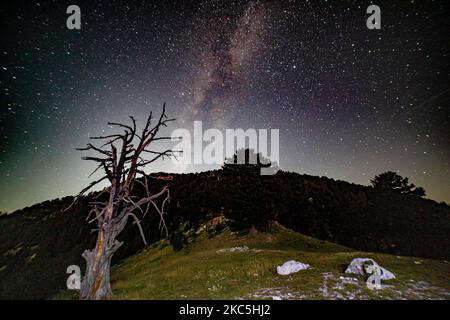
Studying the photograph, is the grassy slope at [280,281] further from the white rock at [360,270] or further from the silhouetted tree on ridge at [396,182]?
the silhouetted tree on ridge at [396,182]

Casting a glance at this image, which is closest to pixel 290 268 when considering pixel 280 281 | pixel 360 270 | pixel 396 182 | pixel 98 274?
pixel 280 281

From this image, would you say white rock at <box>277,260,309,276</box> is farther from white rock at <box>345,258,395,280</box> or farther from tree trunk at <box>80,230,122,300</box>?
tree trunk at <box>80,230,122,300</box>

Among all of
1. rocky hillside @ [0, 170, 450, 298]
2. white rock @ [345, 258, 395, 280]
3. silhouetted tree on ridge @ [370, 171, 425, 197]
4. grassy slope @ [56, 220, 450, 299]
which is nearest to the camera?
grassy slope @ [56, 220, 450, 299]

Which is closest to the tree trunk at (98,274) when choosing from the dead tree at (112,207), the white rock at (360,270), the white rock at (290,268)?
the dead tree at (112,207)

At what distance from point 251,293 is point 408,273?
7566 mm

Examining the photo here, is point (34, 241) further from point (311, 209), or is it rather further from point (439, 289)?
point (439, 289)

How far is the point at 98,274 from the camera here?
9922 mm

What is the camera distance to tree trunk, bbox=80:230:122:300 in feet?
31.9

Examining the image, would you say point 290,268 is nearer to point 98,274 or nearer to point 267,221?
point 98,274

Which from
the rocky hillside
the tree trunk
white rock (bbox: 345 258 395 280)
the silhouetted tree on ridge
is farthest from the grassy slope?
the silhouetted tree on ridge

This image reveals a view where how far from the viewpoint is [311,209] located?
3164 centimetres

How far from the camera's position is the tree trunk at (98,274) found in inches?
383
